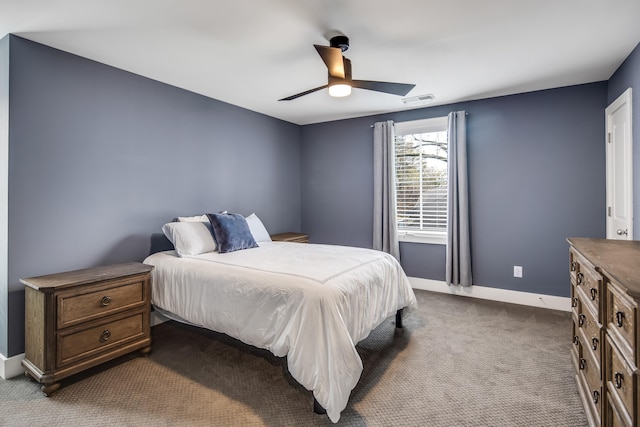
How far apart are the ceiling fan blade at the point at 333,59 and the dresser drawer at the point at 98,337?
94.5 inches

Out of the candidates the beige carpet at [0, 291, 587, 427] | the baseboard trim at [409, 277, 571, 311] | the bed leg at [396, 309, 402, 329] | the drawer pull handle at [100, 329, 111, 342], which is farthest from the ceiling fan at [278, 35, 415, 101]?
the baseboard trim at [409, 277, 571, 311]

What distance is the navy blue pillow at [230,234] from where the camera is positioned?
3.15 m

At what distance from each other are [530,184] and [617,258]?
2.53 meters

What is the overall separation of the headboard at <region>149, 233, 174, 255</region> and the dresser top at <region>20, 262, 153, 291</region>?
50 centimetres

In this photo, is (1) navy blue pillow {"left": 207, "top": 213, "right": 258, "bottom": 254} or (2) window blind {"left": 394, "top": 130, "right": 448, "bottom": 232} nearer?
(1) navy blue pillow {"left": 207, "top": 213, "right": 258, "bottom": 254}

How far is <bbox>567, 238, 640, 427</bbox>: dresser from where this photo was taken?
3.65 feet

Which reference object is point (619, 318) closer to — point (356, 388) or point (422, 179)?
point (356, 388)

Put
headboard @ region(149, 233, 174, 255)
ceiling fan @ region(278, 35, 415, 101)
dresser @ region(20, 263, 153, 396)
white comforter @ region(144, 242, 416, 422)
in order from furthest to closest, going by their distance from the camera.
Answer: headboard @ region(149, 233, 174, 255)
ceiling fan @ region(278, 35, 415, 101)
dresser @ region(20, 263, 153, 396)
white comforter @ region(144, 242, 416, 422)

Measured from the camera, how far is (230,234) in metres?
3.21

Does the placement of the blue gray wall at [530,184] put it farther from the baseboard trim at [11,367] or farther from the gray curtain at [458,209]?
the baseboard trim at [11,367]

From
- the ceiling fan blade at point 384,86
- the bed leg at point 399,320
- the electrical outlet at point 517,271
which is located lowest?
the bed leg at point 399,320

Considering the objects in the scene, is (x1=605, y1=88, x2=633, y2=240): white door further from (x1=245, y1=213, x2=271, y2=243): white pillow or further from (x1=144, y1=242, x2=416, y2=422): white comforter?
(x1=245, y1=213, x2=271, y2=243): white pillow

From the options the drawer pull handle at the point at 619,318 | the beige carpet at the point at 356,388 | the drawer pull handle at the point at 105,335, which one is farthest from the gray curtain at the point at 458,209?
the drawer pull handle at the point at 105,335

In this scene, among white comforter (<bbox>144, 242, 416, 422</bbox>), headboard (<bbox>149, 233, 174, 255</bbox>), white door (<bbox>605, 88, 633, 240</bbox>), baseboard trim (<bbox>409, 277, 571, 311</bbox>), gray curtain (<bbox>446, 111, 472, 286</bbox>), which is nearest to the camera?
white comforter (<bbox>144, 242, 416, 422</bbox>)
